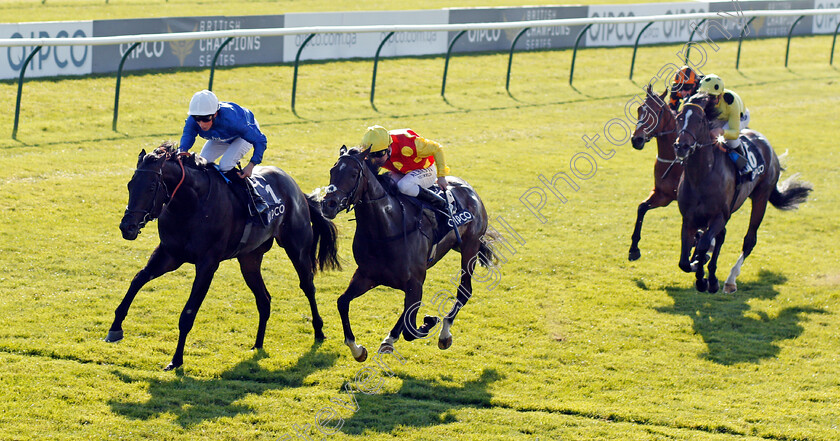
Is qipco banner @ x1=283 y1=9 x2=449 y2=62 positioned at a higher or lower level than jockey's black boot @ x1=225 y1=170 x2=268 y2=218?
higher

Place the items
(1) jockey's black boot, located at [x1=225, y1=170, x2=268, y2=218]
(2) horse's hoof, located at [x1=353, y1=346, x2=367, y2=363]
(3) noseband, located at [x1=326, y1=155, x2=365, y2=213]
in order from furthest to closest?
(1) jockey's black boot, located at [x1=225, y1=170, x2=268, y2=218] → (2) horse's hoof, located at [x1=353, y1=346, x2=367, y2=363] → (3) noseband, located at [x1=326, y1=155, x2=365, y2=213]

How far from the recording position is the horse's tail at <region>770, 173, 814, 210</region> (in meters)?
11.5

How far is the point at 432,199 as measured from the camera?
7742 millimetres

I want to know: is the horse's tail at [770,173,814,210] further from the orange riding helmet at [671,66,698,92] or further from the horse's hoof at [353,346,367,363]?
the horse's hoof at [353,346,367,363]

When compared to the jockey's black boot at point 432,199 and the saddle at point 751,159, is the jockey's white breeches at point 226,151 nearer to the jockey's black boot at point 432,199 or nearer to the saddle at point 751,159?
the jockey's black boot at point 432,199

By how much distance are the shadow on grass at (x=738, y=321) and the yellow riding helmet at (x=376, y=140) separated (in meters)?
3.74

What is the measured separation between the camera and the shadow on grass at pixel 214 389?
6.66 m

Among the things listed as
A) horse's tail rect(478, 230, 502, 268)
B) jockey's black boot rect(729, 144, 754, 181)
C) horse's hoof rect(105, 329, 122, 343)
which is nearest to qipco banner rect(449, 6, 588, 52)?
jockey's black boot rect(729, 144, 754, 181)

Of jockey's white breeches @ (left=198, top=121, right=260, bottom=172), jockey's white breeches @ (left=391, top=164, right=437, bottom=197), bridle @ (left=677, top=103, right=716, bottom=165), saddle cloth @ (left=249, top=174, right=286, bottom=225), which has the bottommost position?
saddle cloth @ (left=249, top=174, right=286, bottom=225)

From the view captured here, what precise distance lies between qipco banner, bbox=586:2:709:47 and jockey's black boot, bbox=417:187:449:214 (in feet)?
59.2

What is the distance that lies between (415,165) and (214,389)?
2.53m

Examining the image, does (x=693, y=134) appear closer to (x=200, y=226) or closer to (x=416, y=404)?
(x=416, y=404)

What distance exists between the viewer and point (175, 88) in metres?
17.1

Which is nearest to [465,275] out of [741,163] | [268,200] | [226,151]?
[268,200]
